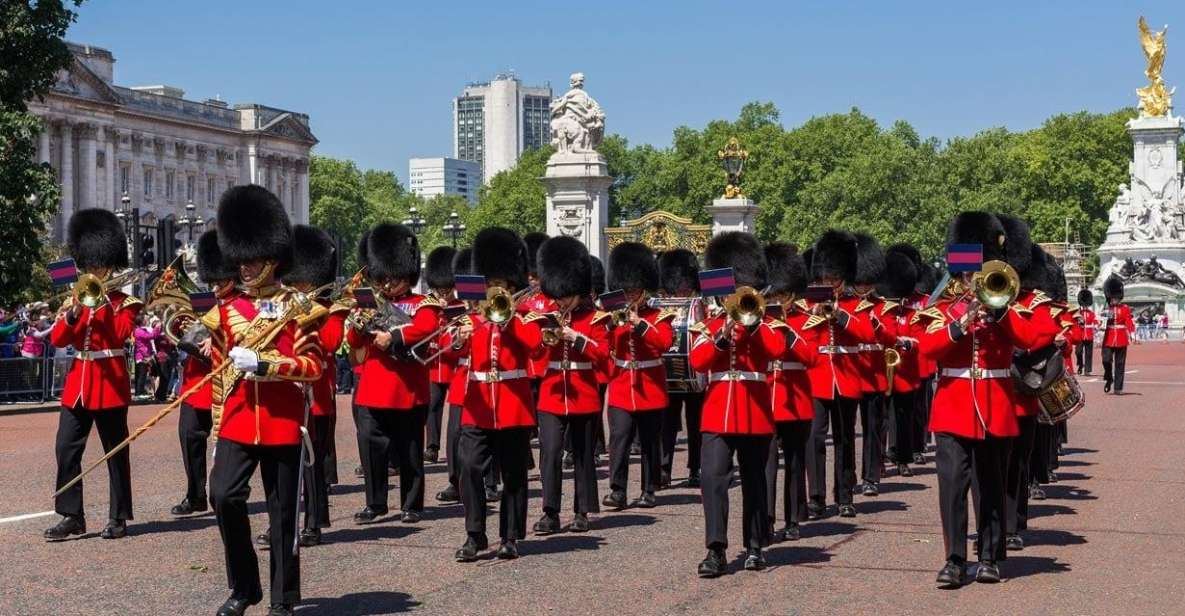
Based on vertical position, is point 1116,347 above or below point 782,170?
below

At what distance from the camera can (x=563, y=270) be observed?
1077 centimetres

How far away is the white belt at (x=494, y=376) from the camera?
30.9ft

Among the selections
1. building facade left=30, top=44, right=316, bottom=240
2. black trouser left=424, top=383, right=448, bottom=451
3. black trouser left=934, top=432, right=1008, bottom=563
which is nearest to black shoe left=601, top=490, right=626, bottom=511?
black trouser left=424, top=383, right=448, bottom=451

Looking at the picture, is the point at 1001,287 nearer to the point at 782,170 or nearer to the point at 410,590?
the point at 410,590

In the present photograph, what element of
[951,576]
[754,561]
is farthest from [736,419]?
[951,576]

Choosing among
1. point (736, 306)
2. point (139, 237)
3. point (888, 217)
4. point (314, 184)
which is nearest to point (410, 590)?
point (736, 306)

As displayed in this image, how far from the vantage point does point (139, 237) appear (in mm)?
25016

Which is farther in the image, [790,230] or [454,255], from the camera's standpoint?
[790,230]

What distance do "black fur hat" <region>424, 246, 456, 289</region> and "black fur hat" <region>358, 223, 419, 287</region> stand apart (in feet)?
9.86

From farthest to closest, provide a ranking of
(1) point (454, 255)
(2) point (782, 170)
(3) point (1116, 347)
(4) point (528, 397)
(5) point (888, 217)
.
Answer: (2) point (782, 170) < (5) point (888, 217) < (3) point (1116, 347) < (1) point (454, 255) < (4) point (528, 397)

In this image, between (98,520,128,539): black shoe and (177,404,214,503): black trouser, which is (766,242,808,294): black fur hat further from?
(98,520,128,539): black shoe

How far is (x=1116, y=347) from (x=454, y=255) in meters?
12.3

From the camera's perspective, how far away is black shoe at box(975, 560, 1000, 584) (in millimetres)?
8609

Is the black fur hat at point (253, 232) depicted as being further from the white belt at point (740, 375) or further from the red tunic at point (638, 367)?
the red tunic at point (638, 367)
